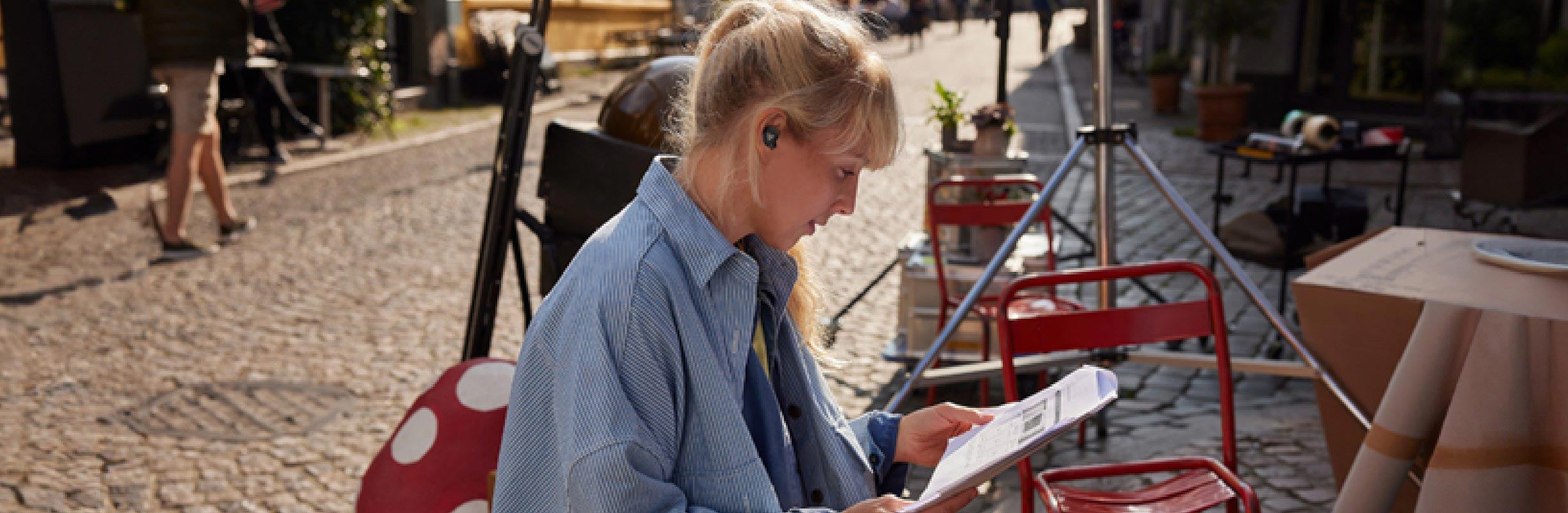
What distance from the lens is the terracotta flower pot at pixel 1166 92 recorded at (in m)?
15.2

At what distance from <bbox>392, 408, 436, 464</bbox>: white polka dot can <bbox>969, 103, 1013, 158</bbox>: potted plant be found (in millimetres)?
3055

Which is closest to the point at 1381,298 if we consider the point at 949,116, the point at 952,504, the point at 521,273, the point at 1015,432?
the point at 1015,432

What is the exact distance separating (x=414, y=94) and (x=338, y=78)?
9.00 feet

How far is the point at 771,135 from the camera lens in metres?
1.58

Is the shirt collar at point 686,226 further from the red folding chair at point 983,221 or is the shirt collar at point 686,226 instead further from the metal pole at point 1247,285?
the red folding chair at point 983,221

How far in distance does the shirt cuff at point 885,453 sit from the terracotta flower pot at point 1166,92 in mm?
13980

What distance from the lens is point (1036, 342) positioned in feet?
9.38

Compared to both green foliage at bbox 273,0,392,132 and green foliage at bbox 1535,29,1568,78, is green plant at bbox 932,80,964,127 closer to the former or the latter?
green foliage at bbox 273,0,392,132

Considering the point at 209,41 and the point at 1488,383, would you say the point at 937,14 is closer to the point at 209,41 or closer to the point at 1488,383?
the point at 209,41

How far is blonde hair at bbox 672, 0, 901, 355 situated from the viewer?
1.58 metres

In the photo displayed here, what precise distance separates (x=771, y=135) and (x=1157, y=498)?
63.1 inches

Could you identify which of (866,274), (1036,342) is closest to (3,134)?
(866,274)

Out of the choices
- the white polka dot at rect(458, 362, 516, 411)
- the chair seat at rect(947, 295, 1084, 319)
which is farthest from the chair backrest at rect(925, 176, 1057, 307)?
the white polka dot at rect(458, 362, 516, 411)

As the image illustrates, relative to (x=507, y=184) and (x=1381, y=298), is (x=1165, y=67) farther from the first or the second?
(x=507, y=184)
